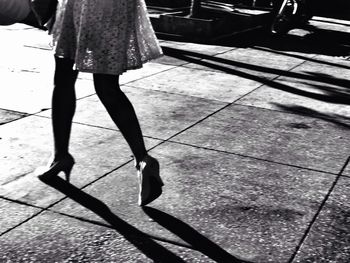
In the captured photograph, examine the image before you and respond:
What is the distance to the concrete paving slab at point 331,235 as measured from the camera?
3070 millimetres

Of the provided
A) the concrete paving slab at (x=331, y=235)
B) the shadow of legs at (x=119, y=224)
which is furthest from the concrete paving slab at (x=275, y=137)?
the shadow of legs at (x=119, y=224)

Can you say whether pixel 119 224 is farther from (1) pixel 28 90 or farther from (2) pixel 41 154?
(1) pixel 28 90

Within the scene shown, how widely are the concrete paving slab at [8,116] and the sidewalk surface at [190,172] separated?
19 millimetres

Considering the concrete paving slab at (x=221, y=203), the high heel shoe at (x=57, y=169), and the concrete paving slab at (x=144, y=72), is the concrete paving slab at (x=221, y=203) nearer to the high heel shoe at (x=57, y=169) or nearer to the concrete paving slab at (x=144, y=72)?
the high heel shoe at (x=57, y=169)

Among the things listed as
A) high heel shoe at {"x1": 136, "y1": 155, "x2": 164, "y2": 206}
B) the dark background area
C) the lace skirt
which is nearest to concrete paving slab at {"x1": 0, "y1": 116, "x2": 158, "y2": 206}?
high heel shoe at {"x1": 136, "y1": 155, "x2": 164, "y2": 206}

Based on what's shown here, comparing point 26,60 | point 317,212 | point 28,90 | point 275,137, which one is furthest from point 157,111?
point 26,60

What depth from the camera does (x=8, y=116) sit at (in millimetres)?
5316

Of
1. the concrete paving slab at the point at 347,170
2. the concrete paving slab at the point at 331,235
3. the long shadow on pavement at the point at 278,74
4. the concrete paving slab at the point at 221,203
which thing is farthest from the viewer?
the long shadow on pavement at the point at 278,74

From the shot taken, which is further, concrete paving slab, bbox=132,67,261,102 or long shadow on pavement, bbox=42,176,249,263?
concrete paving slab, bbox=132,67,261,102

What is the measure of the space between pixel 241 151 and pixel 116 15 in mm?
1857

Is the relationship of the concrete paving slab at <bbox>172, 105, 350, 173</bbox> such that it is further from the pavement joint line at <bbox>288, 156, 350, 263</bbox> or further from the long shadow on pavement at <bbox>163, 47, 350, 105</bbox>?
the long shadow on pavement at <bbox>163, 47, 350, 105</bbox>

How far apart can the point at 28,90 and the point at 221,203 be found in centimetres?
342

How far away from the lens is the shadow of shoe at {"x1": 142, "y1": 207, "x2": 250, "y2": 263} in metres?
3.03

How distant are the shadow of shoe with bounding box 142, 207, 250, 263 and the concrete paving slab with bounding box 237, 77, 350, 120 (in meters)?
2.89
